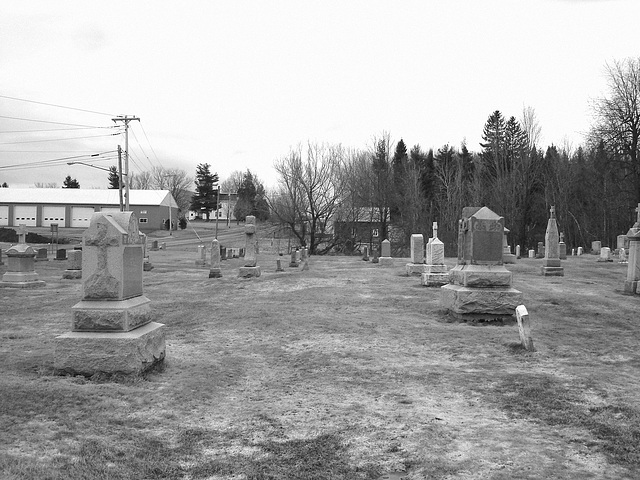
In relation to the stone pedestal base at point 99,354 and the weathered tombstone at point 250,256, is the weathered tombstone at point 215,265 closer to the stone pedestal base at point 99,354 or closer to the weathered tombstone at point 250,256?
the weathered tombstone at point 250,256

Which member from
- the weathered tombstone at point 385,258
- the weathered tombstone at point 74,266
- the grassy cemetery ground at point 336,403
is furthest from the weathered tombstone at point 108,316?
the weathered tombstone at point 385,258

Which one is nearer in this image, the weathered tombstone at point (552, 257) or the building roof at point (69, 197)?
the weathered tombstone at point (552, 257)

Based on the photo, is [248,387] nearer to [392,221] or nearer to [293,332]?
[293,332]

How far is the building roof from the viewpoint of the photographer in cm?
7169

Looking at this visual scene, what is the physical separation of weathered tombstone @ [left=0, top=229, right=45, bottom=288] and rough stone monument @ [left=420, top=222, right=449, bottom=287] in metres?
13.0

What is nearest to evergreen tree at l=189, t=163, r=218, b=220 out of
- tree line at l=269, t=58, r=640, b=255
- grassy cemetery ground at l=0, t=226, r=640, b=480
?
tree line at l=269, t=58, r=640, b=255

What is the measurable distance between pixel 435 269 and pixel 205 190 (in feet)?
279

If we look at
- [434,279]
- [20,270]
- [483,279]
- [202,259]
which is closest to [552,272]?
[434,279]

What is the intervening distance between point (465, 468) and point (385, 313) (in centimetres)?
731

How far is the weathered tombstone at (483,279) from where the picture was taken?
31.8ft

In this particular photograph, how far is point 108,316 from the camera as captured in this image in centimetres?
573

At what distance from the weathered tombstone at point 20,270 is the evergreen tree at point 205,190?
8014 cm

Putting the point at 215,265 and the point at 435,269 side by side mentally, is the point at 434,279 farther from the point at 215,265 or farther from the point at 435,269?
the point at 215,265

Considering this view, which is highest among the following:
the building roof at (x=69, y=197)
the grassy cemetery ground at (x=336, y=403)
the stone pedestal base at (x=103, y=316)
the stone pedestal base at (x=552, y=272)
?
the building roof at (x=69, y=197)
